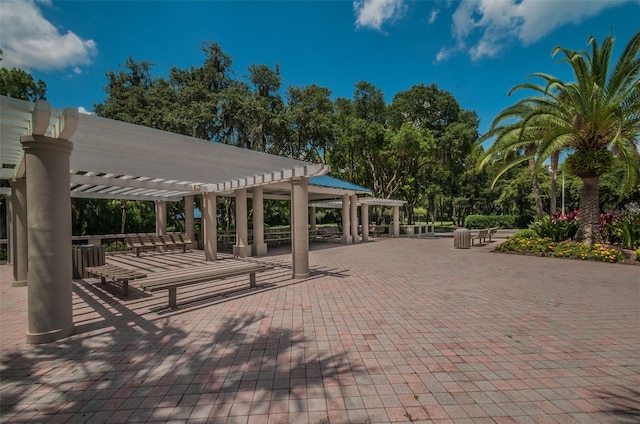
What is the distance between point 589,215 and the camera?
11.8m

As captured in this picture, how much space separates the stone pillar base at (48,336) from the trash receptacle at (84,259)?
5345 mm

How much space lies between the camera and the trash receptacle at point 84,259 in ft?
28.0

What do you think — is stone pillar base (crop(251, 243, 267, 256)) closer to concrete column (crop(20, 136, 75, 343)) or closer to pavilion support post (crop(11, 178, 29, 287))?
pavilion support post (crop(11, 178, 29, 287))

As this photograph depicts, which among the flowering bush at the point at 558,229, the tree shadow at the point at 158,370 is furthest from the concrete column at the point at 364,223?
the tree shadow at the point at 158,370

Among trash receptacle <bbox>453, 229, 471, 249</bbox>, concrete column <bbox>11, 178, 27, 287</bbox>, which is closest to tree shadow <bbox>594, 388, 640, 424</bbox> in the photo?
concrete column <bbox>11, 178, 27, 287</bbox>

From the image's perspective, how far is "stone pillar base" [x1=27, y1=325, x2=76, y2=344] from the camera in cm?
409

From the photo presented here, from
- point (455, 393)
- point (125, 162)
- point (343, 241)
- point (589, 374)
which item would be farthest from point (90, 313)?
point (343, 241)

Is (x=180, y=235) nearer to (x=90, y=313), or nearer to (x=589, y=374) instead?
(x=90, y=313)

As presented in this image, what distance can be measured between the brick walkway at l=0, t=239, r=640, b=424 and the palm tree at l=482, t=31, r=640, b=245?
7.06m

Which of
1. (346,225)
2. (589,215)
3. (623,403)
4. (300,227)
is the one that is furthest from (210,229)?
(589,215)

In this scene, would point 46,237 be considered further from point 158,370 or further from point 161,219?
point 161,219

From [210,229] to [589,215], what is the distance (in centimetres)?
1596

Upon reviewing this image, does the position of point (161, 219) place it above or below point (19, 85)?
below

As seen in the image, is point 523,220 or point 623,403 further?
point 523,220
